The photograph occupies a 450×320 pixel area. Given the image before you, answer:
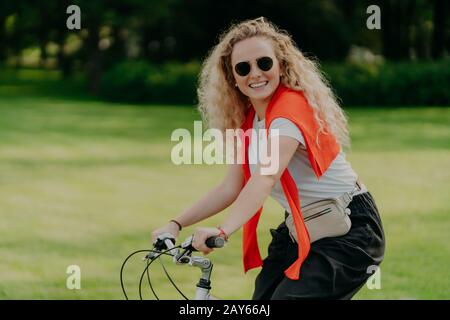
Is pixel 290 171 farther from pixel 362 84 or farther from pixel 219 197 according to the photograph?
pixel 362 84

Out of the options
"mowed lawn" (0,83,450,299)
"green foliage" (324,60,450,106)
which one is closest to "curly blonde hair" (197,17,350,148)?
"mowed lawn" (0,83,450,299)

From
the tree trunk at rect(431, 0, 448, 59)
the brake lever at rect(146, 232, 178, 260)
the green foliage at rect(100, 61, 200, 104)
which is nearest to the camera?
the brake lever at rect(146, 232, 178, 260)

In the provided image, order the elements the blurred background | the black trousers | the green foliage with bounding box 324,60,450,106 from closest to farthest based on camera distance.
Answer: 1. the black trousers
2. the blurred background
3. the green foliage with bounding box 324,60,450,106

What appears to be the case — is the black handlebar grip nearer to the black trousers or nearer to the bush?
the black trousers

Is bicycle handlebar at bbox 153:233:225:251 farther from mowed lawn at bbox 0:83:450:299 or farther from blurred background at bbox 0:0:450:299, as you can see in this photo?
mowed lawn at bbox 0:83:450:299

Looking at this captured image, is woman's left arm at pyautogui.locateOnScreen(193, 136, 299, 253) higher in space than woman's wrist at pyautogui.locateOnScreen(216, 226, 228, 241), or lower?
higher

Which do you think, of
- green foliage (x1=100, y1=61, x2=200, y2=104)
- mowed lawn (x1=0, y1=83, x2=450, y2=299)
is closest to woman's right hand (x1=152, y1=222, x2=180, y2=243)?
mowed lawn (x1=0, y1=83, x2=450, y2=299)

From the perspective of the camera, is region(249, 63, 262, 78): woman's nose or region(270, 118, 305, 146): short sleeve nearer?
region(270, 118, 305, 146): short sleeve

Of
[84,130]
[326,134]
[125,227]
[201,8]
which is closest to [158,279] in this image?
[125,227]

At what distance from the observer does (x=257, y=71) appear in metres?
3.49

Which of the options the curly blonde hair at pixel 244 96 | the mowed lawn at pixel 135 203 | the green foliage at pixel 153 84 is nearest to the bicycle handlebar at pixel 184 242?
the curly blonde hair at pixel 244 96

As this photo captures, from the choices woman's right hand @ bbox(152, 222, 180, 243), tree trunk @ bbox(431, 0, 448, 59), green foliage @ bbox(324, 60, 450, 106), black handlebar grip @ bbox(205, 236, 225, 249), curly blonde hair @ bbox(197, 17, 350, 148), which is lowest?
green foliage @ bbox(324, 60, 450, 106)

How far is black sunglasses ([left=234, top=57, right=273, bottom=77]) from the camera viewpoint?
3.50m

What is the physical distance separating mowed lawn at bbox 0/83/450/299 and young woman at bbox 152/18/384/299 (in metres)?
2.66
